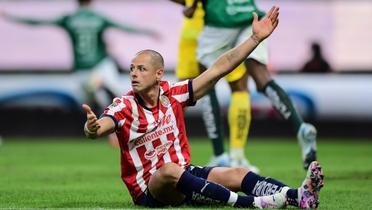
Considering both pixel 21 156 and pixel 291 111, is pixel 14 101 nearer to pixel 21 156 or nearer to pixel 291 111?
pixel 21 156

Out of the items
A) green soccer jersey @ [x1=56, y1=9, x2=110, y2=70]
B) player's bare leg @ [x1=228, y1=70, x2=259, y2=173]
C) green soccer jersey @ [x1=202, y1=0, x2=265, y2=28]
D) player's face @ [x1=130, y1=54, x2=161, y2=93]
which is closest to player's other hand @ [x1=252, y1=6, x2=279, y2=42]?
player's face @ [x1=130, y1=54, x2=161, y2=93]

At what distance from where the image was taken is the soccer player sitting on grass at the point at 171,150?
6.38 m

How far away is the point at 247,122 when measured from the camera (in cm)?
994

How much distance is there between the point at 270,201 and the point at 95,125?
3.94ft

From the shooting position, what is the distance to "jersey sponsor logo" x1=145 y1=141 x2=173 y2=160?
6.64 m

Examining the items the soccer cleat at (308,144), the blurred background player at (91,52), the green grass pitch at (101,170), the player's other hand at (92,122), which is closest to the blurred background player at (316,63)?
the green grass pitch at (101,170)

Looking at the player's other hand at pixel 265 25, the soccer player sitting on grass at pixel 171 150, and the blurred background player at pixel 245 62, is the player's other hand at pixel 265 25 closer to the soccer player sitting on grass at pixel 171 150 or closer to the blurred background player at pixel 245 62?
the soccer player sitting on grass at pixel 171 150

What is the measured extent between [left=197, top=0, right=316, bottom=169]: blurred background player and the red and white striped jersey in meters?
2.53

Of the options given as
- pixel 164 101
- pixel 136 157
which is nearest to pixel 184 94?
pixel 164 101

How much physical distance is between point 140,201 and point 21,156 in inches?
247

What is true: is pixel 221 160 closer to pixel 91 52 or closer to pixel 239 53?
pixel 239 53

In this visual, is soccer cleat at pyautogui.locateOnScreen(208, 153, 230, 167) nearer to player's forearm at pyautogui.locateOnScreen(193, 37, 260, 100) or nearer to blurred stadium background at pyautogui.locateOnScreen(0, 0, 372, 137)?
player's forearm at pyautogui.locateOnScreen(193, 37, 260, 100)

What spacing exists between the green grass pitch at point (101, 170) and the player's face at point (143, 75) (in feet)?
2.72

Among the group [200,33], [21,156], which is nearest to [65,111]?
[21,156]
